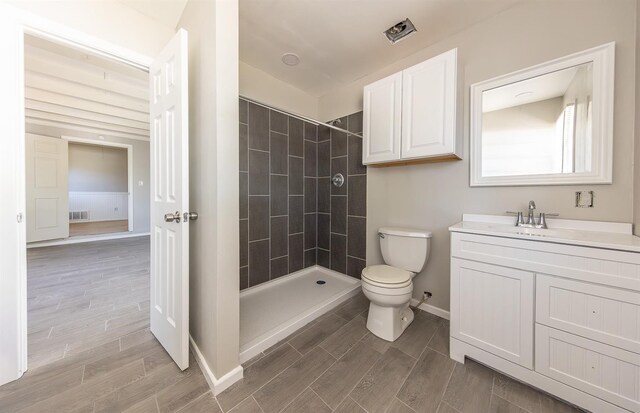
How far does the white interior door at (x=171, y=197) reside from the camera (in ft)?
3.99

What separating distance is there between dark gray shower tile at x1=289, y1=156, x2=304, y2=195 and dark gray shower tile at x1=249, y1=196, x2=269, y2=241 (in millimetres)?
376

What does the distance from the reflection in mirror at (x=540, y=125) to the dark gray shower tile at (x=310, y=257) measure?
204 cm

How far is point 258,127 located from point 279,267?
Answer: 5.25ft

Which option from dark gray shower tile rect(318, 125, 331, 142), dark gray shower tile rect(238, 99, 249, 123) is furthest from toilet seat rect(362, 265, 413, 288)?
dark gray shower tile rect(238, 99, 249, 123)

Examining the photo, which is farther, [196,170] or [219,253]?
[196,170]

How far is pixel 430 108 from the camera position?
5.48ft

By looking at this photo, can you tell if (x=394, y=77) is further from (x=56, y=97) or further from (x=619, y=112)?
(x=56, y=97)

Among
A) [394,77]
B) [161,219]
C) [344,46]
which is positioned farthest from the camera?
[344,46]

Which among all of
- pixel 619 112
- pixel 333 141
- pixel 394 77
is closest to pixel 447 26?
pixel 394 77

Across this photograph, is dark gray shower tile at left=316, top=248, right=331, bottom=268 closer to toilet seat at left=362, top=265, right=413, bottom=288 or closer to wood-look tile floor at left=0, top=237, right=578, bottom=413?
wood-look tile floor at left=0, top=237, right=578, bottom=413

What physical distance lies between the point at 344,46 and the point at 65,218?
609 cm

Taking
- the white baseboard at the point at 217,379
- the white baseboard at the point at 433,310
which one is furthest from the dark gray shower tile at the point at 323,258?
the white baseboard at the point at 217,379

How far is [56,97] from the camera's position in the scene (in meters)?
3.09

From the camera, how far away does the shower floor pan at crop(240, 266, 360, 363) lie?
1.57 m
